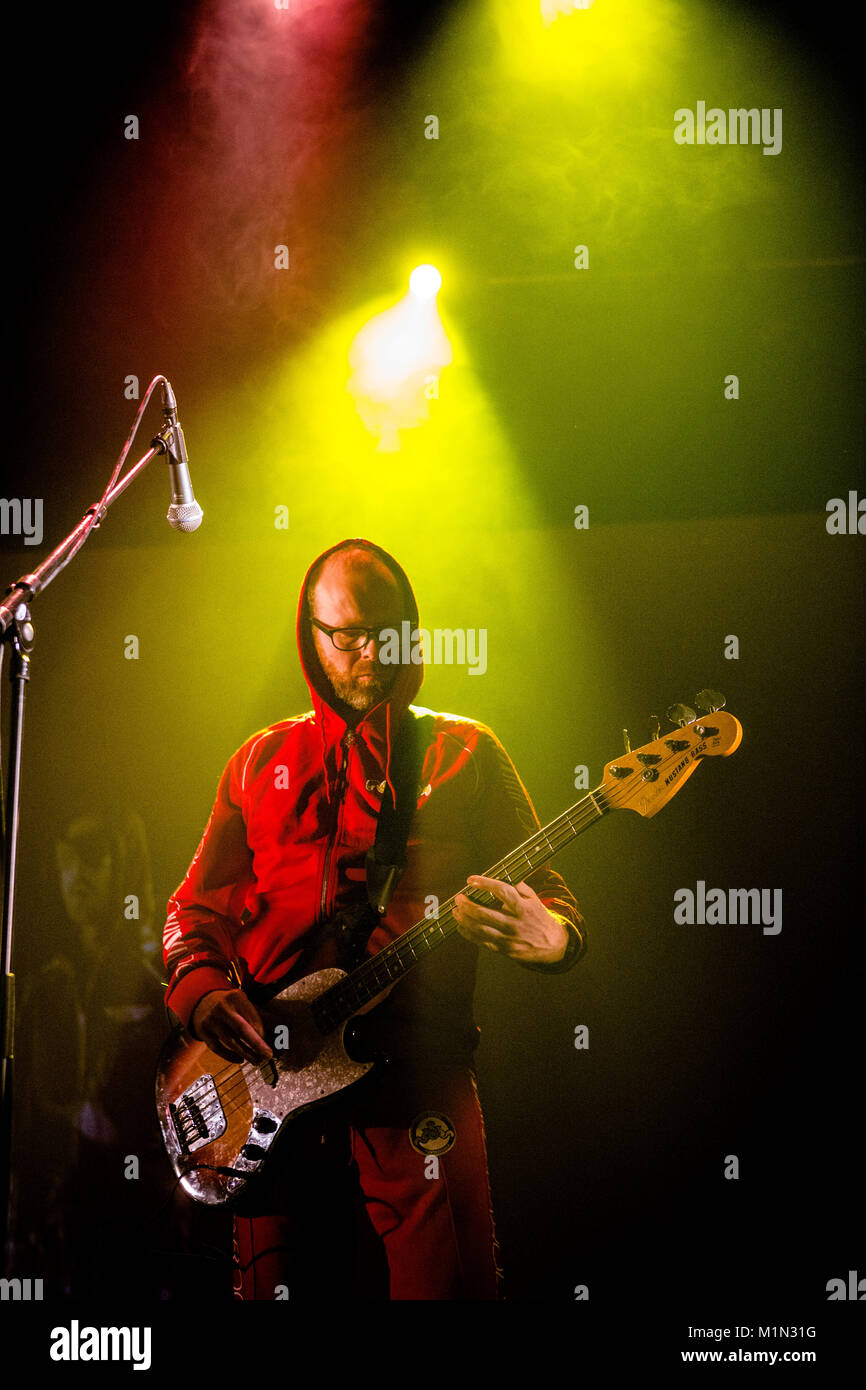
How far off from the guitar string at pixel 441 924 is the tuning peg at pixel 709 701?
127 millimetres

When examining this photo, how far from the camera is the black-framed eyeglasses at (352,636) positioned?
8.94 ft

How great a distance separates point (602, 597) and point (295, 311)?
1.25 m

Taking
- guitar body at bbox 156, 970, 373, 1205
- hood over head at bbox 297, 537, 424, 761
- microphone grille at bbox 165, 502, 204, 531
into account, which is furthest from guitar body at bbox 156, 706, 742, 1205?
microphone grille at bbox 165, 502, 204, 531

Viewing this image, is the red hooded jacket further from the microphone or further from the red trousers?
the microphone

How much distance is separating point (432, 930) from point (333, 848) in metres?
0.34

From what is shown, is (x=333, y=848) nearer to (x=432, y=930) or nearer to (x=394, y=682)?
(x=432, y=930)

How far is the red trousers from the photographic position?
2.40m

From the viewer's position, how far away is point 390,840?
257cm

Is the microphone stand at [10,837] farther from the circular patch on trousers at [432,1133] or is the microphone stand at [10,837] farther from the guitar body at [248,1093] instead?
the circular patch on trousers at [432,1133]

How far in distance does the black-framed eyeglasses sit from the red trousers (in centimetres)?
113

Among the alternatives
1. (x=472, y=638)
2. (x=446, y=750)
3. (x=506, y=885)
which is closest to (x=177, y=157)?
Answer: (x=472, y=638)
